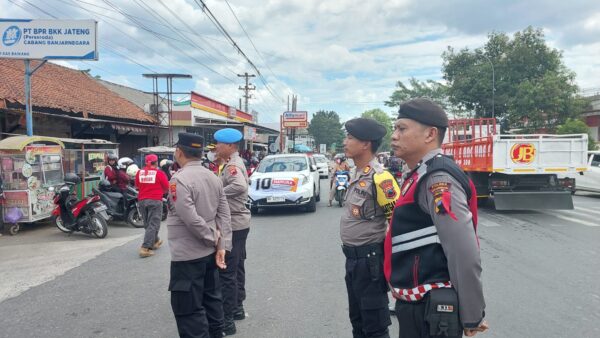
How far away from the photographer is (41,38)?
1112 cm

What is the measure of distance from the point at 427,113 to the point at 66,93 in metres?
17.7

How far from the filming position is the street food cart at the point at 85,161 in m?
11.0

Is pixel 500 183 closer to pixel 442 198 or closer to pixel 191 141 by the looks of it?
pixel 191 141

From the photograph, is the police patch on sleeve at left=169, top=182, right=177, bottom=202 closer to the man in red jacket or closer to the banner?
the man in red jacket

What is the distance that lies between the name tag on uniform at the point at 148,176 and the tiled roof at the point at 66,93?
7.51 m

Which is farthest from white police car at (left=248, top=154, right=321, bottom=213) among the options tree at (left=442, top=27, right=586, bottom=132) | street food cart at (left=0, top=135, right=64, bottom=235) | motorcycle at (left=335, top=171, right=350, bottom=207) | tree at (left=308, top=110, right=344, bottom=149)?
tree at (left=308, top=110, right=344, bottom=149)

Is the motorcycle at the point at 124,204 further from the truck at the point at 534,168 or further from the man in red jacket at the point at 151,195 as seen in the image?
the truck at the point at 534,168

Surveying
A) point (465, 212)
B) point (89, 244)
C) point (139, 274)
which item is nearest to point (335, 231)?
point (139, 274)

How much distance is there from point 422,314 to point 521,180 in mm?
10013

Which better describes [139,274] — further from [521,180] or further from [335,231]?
[521,180]

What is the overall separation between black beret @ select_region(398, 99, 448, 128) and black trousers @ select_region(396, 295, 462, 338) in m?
0.81

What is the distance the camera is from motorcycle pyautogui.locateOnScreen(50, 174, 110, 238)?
8.46 meters

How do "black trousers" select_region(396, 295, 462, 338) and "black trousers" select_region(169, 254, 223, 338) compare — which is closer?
"black trousers" select_region(396, 295, 462, 338)

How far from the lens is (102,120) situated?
54.9 ft
